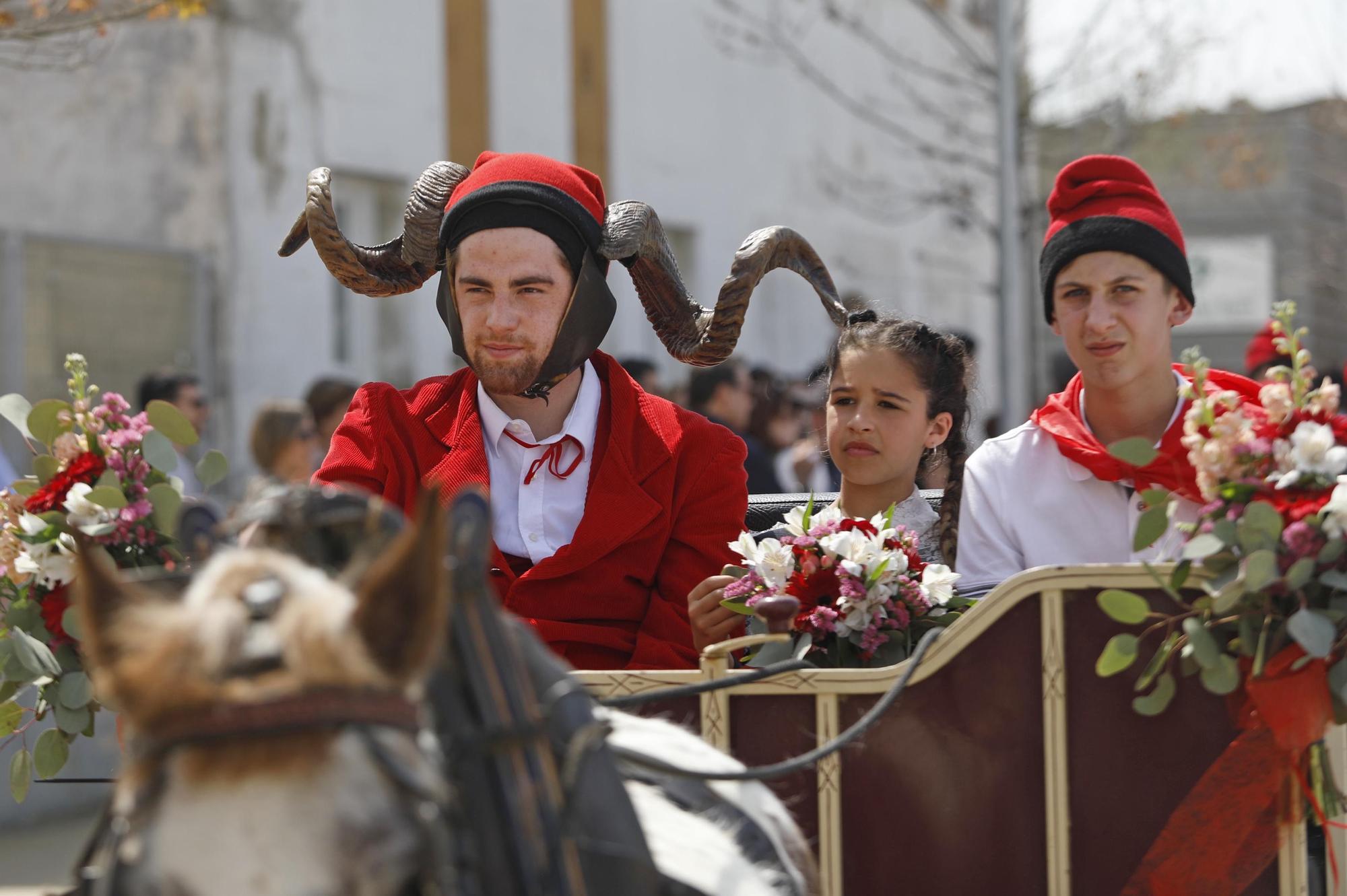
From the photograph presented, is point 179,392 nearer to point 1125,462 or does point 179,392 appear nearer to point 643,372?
point 643,372

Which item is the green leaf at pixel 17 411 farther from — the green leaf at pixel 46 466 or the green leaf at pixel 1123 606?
the green leaf at pixel 1123 606

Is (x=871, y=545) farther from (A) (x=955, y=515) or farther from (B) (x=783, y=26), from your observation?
(B) (x=783, y=26)

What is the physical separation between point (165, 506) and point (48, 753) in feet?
1.81

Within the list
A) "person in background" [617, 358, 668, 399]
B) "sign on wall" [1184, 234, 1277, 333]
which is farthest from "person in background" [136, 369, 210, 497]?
"sign on wall" [1184, 234, 1277, 333]

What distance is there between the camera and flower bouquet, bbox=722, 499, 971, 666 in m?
3.20

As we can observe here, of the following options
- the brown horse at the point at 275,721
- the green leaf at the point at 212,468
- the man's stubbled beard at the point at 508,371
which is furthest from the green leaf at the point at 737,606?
the brown horse at the point at 275,721

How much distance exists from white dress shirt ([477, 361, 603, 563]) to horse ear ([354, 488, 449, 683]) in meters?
2.00

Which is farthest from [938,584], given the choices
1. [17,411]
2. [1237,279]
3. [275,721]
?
[1237,279]

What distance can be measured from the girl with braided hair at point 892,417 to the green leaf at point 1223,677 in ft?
4.73

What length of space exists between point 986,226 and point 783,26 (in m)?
3.69

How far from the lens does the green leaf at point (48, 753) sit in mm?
3141

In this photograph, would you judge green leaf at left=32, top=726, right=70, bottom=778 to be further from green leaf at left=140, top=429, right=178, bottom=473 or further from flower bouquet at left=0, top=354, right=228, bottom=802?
green leaf at left=140, top=429, right=178, bottom=473

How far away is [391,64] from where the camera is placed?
11.6 metres

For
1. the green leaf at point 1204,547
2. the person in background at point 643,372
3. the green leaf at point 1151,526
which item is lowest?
the green leaf at point 1204,547
